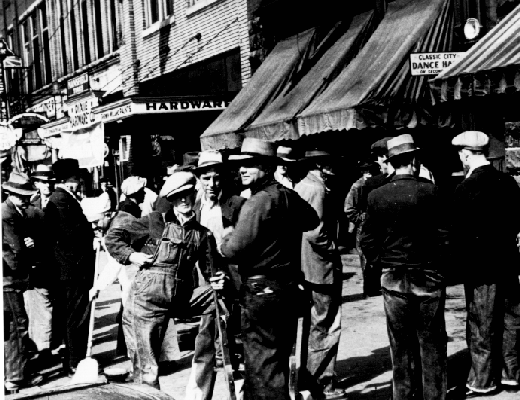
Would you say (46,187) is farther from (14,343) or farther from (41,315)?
(14,343)

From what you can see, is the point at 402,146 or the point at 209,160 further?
the point at 209,160

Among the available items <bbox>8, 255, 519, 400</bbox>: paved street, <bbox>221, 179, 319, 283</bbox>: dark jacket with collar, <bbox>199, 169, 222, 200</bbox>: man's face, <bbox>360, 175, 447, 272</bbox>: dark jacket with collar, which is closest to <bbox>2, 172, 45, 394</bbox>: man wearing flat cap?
<bbox>8, 255, 519, 400</bbox>: paved street

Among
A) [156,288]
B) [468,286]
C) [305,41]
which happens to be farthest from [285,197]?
[305,41]

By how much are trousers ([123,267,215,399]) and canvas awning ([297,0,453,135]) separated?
581 cm

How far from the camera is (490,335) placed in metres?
7.19

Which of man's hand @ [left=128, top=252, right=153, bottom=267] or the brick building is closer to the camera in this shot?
man's hand @ [left=128, top=252, right=153, bottom=267]

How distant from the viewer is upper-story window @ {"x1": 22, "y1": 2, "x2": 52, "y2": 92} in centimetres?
3466

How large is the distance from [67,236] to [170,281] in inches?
112

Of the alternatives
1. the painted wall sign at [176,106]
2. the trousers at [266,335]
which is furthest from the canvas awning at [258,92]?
the trousers at [266,335]

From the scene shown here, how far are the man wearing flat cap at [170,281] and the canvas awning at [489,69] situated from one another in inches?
135

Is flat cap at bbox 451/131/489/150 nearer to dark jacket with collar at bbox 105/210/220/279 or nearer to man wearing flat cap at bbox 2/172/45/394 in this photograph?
dark jacket with collar at bbox 105/210/220/279

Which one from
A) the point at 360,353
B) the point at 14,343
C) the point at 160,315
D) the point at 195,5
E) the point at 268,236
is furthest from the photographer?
the point at 195,5

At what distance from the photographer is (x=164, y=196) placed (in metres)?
6.71

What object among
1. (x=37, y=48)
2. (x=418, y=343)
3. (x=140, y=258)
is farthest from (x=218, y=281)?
(x=37, y=48)
